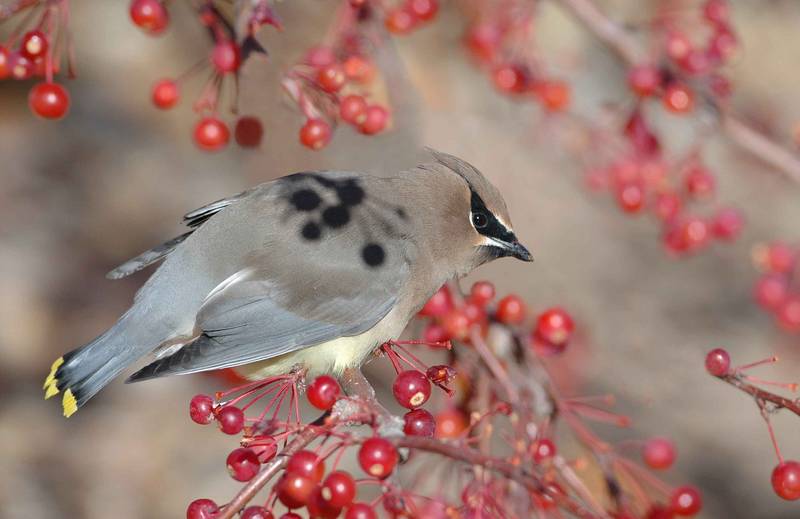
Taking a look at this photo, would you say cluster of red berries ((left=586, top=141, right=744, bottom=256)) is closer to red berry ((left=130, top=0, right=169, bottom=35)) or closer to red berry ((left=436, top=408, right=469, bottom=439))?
red berry ((left=436, top=408, right=469, bottom=439))

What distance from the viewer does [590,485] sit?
16.4 ft

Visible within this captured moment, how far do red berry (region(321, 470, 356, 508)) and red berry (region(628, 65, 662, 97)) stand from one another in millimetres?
2248

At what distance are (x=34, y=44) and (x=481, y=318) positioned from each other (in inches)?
64.2

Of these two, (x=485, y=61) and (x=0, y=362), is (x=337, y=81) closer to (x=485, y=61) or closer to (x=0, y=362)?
(x=485, y=61)

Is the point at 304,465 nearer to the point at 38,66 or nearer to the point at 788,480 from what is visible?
the point at 788,480

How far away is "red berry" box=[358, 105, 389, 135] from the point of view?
10.3ft

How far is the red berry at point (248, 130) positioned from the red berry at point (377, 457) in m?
1.28

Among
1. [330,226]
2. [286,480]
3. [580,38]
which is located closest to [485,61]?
[330,226]

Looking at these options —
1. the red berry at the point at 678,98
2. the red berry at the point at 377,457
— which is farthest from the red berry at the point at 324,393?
the red berry at the point at 678,98

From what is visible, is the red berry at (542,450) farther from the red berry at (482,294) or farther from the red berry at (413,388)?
the red berry at (482,294)

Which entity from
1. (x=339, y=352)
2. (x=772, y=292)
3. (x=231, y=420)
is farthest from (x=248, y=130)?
(x=772, y=292)

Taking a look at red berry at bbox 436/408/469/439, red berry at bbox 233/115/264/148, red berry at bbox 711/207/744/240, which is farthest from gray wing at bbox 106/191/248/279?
red berry at bbox 711/207/744/240

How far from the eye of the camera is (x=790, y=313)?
166 inches

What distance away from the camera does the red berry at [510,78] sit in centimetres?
413
